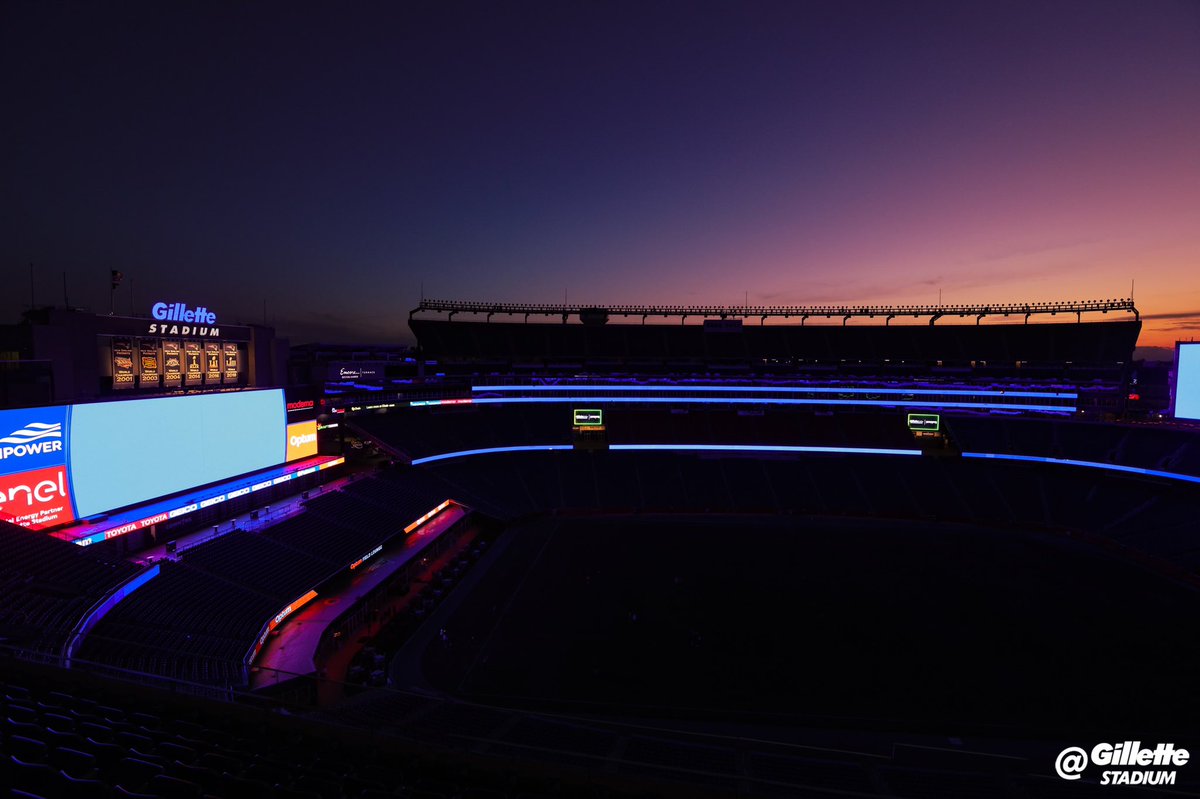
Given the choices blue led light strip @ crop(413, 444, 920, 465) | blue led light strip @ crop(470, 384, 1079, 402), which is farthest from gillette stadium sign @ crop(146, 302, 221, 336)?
blue led light strip @ crop(470, 384, 1079, 402)

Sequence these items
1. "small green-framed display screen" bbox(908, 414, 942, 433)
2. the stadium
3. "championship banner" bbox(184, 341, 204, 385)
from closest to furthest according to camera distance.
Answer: the stadium
"championship banner" bbox(184, 341, 204, 385)
"small green-framed display screen" bbox(908, 414, 942, 433)

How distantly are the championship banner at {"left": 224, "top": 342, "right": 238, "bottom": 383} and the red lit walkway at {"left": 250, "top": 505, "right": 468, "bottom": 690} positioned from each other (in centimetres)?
1342

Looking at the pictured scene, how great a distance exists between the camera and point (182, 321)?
27500 mm

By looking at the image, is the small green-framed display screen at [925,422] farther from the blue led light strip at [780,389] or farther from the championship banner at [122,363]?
the championship banner at [122,363]

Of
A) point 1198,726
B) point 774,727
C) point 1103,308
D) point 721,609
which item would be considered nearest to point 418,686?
point 774,727

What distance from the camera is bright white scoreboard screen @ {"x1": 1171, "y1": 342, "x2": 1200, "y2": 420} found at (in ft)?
111

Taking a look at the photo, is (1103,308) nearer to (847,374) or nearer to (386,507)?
(847,374)

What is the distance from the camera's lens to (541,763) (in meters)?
9.84

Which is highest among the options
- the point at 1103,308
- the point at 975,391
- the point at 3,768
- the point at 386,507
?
the point at 1103,308

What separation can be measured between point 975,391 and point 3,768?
6131 cm

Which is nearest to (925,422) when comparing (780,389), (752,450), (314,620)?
(780,389)

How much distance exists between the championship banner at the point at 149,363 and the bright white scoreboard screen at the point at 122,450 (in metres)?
3.65

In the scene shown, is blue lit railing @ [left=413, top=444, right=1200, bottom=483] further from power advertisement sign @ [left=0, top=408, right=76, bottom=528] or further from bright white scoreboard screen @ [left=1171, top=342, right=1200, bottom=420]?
power advertisement sign @ [left=0, top=408, right=76, bottom=528]

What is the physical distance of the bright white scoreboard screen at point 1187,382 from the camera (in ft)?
111
